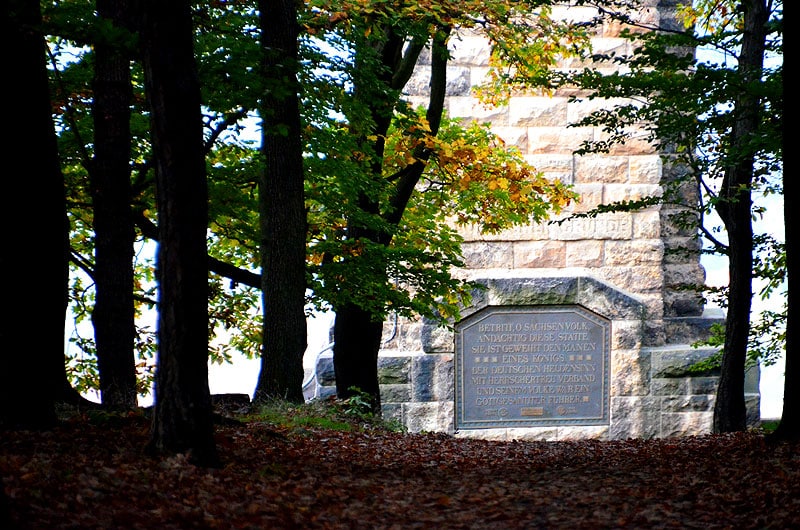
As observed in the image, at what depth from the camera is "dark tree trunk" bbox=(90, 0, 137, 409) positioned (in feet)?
31.3

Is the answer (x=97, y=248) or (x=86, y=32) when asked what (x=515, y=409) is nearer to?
(x=97, y=248)

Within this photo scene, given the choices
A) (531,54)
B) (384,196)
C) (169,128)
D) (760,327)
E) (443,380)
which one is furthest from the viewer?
(443,380)

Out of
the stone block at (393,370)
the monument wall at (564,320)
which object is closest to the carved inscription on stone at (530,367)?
the monument wall at (564,320)

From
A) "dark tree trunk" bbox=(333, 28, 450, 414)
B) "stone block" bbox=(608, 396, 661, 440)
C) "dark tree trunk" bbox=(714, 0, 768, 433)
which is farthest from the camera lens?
"stone block" bbox=(608, 396, 661, 440)

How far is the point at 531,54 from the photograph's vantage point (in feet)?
46.3

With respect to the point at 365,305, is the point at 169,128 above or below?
above

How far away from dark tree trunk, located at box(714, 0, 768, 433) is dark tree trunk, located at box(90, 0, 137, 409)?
6.88m

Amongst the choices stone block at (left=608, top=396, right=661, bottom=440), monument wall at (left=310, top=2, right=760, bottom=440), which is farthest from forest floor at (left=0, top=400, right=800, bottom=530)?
stone block at (left=608, top=396, right=661, bottom=440)

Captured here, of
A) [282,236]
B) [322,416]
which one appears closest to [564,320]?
[322,416]

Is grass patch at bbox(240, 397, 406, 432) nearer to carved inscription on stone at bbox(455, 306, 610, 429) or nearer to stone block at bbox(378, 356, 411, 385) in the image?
stone block at bbox(378, 356, 411, 385)

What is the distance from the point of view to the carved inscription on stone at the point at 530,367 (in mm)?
15242

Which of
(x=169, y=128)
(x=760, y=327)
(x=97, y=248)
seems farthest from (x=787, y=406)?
(x=97, y=248)

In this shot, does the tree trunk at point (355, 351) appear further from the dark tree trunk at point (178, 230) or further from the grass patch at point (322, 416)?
the dark tree trunk at point (178, 230)

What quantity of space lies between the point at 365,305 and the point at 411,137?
2.48 meters
